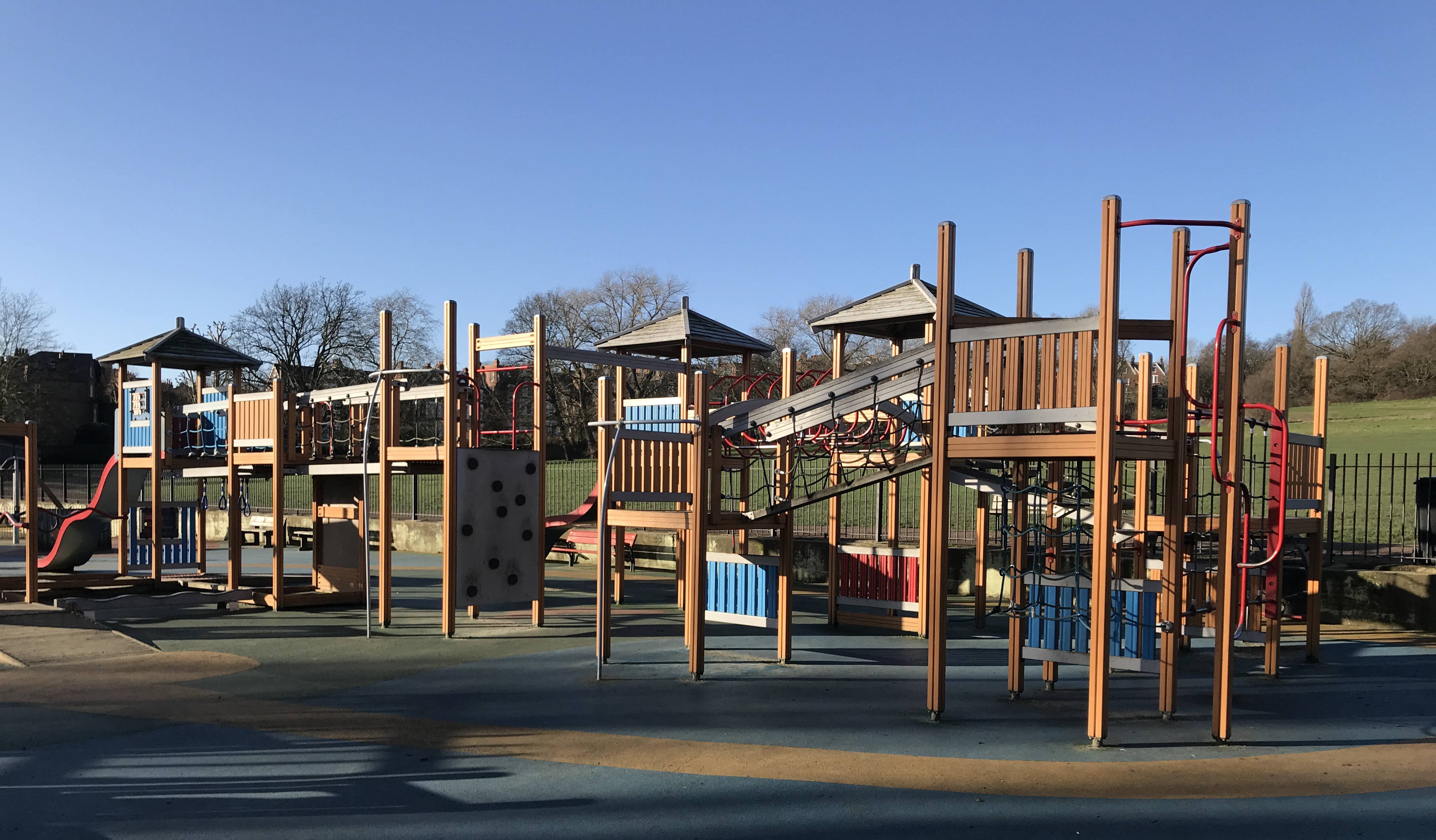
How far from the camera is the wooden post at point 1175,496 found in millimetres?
8852

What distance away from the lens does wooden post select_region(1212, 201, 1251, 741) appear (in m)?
8.50

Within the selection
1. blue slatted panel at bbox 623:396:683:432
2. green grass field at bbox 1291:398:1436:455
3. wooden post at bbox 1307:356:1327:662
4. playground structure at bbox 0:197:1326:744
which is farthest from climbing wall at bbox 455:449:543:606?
green grass field at bbox 1291:398:1436:455

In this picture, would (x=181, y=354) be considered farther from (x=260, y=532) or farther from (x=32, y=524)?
(x=260, y=532)

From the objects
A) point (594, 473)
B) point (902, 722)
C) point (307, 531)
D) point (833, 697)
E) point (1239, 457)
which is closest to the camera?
point (1239, 457)

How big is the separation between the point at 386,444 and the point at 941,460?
860cm

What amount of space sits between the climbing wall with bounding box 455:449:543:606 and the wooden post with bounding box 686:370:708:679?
346 cm

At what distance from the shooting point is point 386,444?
14867 millimetres

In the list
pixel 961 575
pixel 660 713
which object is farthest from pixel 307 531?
pixel 660 713

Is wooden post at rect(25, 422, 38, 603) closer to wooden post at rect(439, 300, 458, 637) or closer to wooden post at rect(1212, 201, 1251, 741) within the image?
wooden post at rect(439, 300, 458, 637)

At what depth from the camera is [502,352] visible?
5900 cm

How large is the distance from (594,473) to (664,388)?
17.4 metres

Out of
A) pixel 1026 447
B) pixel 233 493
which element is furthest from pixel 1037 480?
pixel 233 493

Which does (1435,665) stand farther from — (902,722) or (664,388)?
(664,388)

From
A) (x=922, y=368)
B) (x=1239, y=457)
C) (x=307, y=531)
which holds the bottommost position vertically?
(x=307, y=531)
